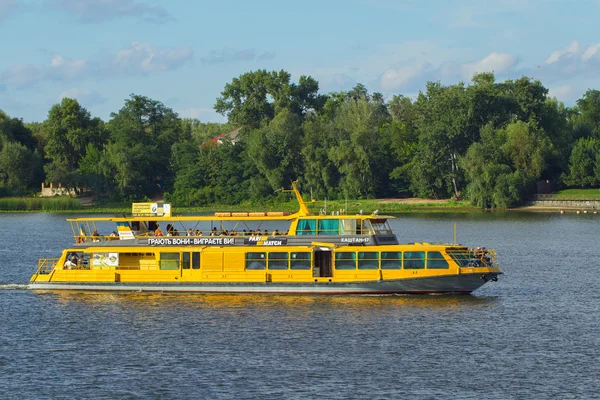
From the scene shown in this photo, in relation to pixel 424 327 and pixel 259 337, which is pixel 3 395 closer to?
pixel 259 337

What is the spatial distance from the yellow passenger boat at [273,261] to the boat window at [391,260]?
2.2 inches

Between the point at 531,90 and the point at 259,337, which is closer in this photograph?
the point at 259,337

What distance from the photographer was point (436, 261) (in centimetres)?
4969

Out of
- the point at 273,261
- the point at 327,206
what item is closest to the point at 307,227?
the point at 273,261

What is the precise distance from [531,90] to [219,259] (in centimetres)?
10325

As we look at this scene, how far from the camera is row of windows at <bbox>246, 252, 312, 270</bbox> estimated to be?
50.8m

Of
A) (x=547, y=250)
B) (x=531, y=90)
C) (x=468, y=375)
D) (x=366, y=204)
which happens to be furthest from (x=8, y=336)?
(x=531, y=90)

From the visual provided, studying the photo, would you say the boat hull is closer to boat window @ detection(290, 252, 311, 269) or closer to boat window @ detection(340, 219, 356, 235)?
boat window @ detection(290, 252, 311, 269)

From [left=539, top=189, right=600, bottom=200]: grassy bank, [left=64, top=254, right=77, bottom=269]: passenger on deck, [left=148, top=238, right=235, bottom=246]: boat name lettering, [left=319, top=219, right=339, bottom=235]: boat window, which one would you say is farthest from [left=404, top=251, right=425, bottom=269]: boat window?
[left=539, top=189, right=600, bottom=200]: grassy bank

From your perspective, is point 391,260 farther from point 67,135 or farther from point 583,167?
point 67,135

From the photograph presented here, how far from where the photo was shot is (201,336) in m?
42.0

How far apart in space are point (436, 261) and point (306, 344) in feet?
40.4

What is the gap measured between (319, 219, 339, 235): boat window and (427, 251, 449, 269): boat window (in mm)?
5687

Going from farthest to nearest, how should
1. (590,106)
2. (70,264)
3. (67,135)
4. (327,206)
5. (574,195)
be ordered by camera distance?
(590,106) → (67,135) → (327,206) → (574,195) → (70,264)
